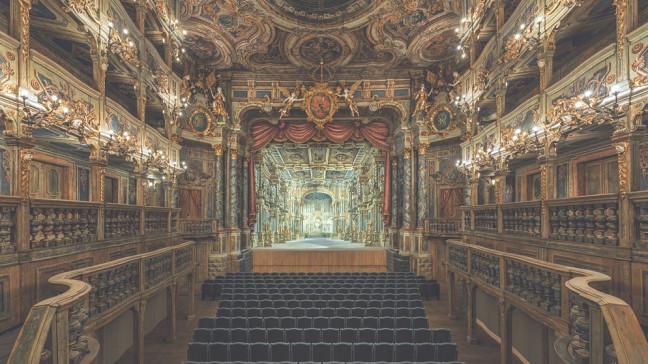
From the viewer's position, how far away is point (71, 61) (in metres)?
9.74

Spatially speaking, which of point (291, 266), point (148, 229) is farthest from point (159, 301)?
point (291, 266)

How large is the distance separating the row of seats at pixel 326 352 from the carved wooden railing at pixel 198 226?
9351 mm

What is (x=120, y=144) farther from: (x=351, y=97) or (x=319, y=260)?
(x=319, y=260)

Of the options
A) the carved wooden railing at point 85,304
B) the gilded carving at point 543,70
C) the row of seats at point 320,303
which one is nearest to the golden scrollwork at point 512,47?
the gilded carving at point 543,70

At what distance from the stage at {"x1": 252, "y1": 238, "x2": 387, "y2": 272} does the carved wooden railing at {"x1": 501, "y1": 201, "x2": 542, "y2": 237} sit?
9.97m

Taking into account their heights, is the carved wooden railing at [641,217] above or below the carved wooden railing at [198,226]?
above

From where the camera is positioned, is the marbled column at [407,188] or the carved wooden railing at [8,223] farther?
the marbled column at [407,188]

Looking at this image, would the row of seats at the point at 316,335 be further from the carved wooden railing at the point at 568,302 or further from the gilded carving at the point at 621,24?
the gilded carving at the point at 621,24

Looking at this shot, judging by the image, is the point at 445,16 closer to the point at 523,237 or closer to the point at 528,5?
the point at 528,5

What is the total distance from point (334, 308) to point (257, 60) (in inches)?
490

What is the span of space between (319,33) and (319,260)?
11.0m

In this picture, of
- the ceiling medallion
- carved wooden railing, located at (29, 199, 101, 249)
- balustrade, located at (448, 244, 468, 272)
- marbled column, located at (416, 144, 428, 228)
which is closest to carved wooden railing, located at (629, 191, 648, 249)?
balustrade, located at (448, 244, 468, 272)

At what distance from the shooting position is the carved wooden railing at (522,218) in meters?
6.83

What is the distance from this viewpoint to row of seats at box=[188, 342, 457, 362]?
5.37 meters
